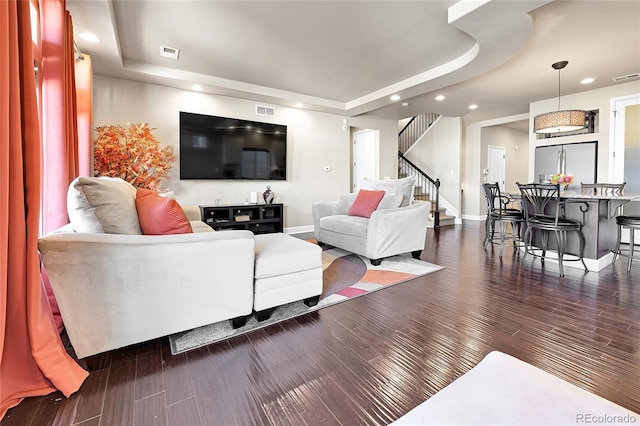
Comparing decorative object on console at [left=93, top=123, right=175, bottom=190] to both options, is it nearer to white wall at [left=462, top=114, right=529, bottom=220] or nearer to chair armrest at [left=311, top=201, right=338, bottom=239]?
chair armrest at [left=311, top=201, right=338, bottom=239]

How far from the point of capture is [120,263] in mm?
1494

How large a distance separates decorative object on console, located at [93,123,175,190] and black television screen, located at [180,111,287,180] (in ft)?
2.53

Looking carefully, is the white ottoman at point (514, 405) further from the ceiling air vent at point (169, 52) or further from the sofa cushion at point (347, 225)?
the ceiling air vent at point (169, 52)

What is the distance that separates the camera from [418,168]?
784 centimetres

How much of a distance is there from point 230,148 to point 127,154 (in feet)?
5.27

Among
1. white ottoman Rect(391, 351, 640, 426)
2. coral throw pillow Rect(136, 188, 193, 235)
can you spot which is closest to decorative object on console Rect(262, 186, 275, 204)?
coral throw pillow Rect(136, 188, 193, 235)

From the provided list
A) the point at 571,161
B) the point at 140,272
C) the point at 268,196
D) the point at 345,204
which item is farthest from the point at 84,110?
the point at 571,161

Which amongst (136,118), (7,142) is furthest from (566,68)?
(136,118)

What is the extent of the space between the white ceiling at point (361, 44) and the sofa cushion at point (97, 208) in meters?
1.85

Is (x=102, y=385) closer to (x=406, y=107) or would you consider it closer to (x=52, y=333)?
(x=52, y=333)

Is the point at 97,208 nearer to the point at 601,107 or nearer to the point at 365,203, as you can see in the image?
the point at 365,203

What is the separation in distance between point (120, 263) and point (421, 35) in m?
3.53

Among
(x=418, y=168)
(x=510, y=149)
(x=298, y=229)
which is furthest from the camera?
(x=510, y=149)

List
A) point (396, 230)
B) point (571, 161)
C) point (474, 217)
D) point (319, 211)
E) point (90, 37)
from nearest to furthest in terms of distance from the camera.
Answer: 1. point (90, 37)
2. point (396, 230)
3. point (319, 211)
4. point (571, 161)
5. point (474, 217)
